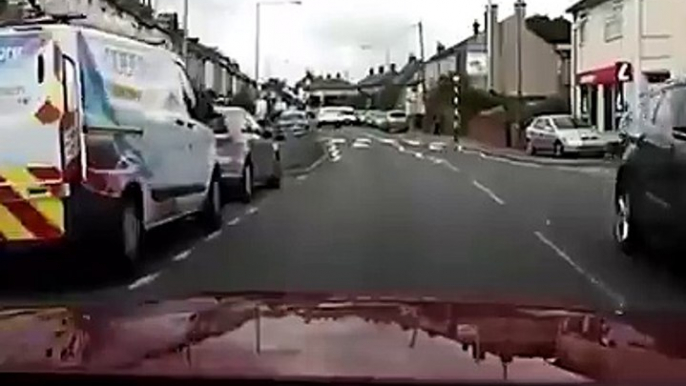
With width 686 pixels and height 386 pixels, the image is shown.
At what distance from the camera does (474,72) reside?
322 ft

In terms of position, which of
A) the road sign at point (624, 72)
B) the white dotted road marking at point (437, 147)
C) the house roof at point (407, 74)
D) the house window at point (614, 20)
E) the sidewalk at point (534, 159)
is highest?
the house roof at point (407, 74)

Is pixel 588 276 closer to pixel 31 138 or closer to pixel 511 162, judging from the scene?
pixel 31 138

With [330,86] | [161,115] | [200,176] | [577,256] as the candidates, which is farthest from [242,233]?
[330,86]

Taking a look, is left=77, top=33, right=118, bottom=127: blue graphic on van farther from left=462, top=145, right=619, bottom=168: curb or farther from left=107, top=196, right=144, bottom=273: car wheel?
left=462, top=145, right=619, bottom=168: curb

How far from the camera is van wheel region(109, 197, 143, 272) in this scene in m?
13.0

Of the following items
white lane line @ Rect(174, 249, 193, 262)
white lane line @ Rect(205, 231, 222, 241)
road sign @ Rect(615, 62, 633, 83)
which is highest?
road sign @ Rect(615, 62, 633, 83)

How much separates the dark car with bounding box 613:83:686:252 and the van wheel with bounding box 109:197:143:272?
→ 4.78 meters

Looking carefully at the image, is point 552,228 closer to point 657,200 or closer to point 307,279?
point 657,200

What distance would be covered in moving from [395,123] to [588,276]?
83.7 meters

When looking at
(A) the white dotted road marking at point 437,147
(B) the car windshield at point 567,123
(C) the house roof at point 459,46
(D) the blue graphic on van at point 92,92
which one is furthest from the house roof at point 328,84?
(D) the blue graphic on van at point 92,92

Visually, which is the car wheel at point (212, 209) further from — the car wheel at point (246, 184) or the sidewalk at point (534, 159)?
the sidewalk at point (534, 159)

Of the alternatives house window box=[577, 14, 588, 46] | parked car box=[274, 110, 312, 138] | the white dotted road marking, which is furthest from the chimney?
the white dotted road marking

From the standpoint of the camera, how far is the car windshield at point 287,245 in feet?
12.2

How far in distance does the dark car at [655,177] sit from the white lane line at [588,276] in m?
0.71
